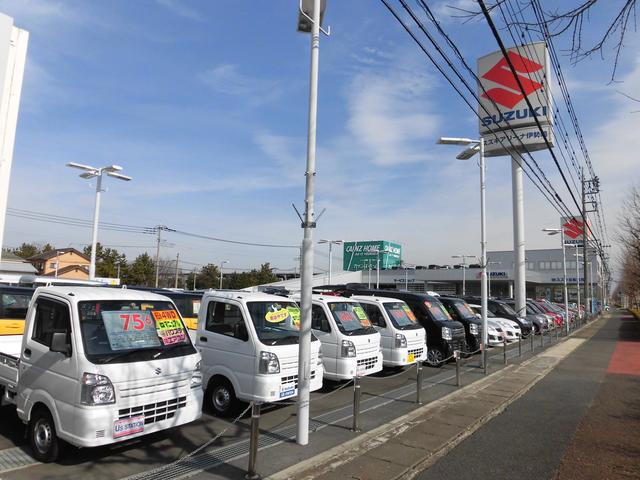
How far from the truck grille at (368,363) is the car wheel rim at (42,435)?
19.3ft

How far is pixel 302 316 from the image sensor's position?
6.12 meters

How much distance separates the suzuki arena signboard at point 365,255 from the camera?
78625 millimetres

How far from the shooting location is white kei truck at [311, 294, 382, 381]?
9.43 m

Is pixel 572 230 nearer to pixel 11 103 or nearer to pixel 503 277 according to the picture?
pixel 503 277

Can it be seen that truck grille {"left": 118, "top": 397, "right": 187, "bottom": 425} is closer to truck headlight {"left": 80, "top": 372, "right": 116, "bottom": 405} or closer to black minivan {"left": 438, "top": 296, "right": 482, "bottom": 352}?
truck headlight {"left": 80, "top": 372, "right": 116, "bottom": 405}

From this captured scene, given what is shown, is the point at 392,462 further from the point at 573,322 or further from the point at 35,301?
the point at 573,322

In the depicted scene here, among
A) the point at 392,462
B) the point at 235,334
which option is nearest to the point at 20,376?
the point at 235,334

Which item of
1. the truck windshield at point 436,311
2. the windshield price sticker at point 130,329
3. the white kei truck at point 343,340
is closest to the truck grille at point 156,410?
the windshield price sticker at point 130,329

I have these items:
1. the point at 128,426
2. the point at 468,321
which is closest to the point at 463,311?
the point at 468,321

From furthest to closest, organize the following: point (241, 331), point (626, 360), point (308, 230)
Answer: point (626, 360)
point (241, 331)
point (308, 230)

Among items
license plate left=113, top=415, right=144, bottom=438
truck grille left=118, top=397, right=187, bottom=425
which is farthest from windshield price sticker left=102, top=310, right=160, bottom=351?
license plate left=113, top=415, right=144, bottom=438

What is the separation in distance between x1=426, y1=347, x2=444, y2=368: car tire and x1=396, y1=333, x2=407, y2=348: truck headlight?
2.31 metres

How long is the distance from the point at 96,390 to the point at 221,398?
9.54 ft

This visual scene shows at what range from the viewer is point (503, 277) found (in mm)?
67562
